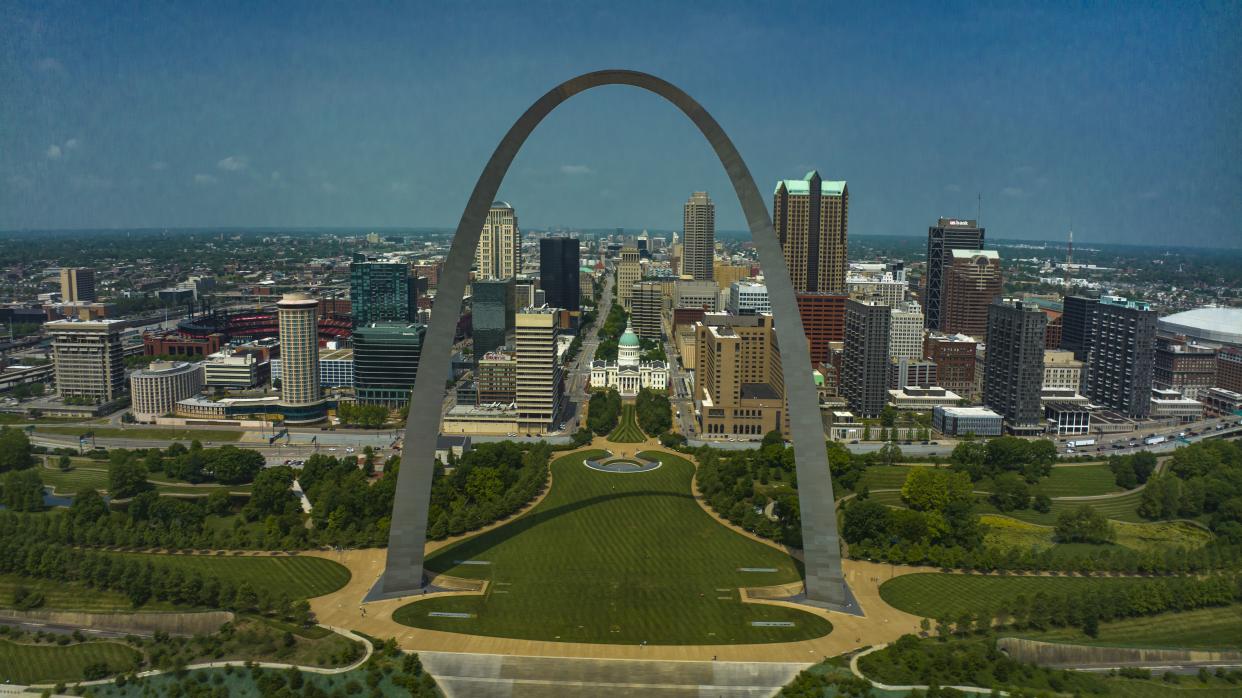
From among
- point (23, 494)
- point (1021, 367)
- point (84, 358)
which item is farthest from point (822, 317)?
point (84, 358)

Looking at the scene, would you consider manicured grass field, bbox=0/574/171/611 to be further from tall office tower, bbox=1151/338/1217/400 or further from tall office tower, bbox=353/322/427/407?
tall office tower, bbox=1151/338/1217/400

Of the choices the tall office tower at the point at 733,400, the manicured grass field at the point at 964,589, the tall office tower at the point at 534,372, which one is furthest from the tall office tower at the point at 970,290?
the manicured grass field at the point at 964,589

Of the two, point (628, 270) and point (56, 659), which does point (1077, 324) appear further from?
point (56, 659)

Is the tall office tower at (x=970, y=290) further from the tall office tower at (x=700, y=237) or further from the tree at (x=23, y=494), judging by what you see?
the tree at (x=23, y=494)

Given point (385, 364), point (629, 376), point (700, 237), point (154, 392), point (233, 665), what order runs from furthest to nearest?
point (700, 237), point (629, 376), point (385, 364), point (154, 392), point (233, 665)

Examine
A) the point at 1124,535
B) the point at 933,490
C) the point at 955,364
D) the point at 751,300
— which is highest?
the point at 751,300

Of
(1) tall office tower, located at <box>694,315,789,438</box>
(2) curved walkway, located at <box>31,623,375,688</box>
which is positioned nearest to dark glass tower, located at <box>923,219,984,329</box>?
(1) tall office tower, located at <box>694,315,789,438</box>
